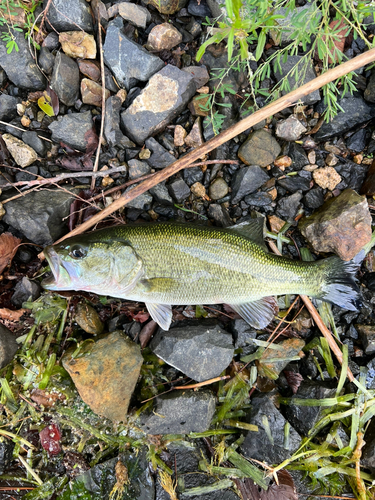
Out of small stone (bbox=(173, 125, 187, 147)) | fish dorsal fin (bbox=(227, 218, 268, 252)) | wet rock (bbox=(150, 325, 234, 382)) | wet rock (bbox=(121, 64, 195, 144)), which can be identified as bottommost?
wet rock (bbox=(150, 325, 234, 382))

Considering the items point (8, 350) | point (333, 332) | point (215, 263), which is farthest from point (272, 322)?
point (8, 350)

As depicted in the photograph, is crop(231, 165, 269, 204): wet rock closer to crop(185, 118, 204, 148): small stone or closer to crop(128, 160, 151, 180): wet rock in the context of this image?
crop(185, 118, 204, 148): small stone

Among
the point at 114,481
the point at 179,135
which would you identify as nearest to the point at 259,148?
the point at 179,135

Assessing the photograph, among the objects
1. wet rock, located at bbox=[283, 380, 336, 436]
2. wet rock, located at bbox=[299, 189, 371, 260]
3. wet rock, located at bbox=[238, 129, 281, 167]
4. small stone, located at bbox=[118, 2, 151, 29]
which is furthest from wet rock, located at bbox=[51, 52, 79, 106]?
wet rock, located at bbox=[283, 380, 336, 436]

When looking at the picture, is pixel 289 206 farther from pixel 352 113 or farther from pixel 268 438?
pixel 268 438

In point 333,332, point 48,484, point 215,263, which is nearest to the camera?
point 215,263

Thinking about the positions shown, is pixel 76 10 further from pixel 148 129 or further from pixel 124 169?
pixel 124 169
